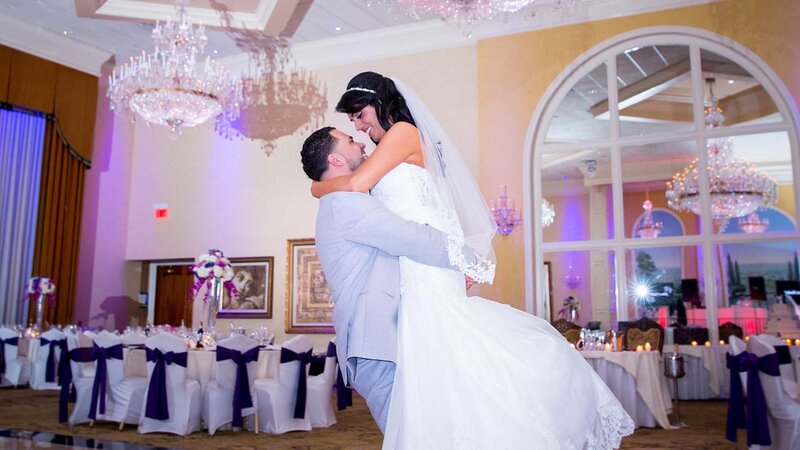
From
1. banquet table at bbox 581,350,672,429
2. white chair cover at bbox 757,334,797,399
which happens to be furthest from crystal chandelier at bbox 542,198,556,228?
white chair cover at bbox 757,334,797,399

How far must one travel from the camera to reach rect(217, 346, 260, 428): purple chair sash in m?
6.05

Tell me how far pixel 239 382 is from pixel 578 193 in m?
5.52

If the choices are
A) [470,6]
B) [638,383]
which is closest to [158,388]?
[638,383]

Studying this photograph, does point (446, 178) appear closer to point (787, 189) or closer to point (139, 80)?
point (139, 80)

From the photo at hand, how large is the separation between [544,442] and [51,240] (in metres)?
10.8

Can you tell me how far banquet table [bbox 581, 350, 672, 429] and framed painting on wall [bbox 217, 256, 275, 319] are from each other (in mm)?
5675

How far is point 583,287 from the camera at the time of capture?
30.3ft

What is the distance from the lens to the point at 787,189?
853 cm

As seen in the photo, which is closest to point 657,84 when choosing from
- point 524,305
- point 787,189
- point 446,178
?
point 787,189

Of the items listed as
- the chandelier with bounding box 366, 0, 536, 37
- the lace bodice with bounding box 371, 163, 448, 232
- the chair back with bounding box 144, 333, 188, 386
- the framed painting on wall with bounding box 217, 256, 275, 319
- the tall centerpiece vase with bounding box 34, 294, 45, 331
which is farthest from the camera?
the framed painting on wall with bounding box 217, 256, 275, 319

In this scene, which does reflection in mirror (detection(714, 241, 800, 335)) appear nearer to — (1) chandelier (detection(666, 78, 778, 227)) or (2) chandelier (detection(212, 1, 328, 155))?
(1) chandelier (detection(666, 78, 778, 227))

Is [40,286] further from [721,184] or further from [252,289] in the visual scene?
[721,184]

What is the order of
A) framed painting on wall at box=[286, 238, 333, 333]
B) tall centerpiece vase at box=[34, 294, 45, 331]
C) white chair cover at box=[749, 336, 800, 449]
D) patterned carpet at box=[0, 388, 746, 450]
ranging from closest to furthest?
white chair cover at box=[749, 336, 800, 449] → patterned carpet at box=[0, 388, 746, 450] → tall centerpiece vase at box=[34, 294, 45, 331] → framed painting on wall at box=[286, 238, 333, 333]

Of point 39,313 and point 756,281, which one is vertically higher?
point 756,281
